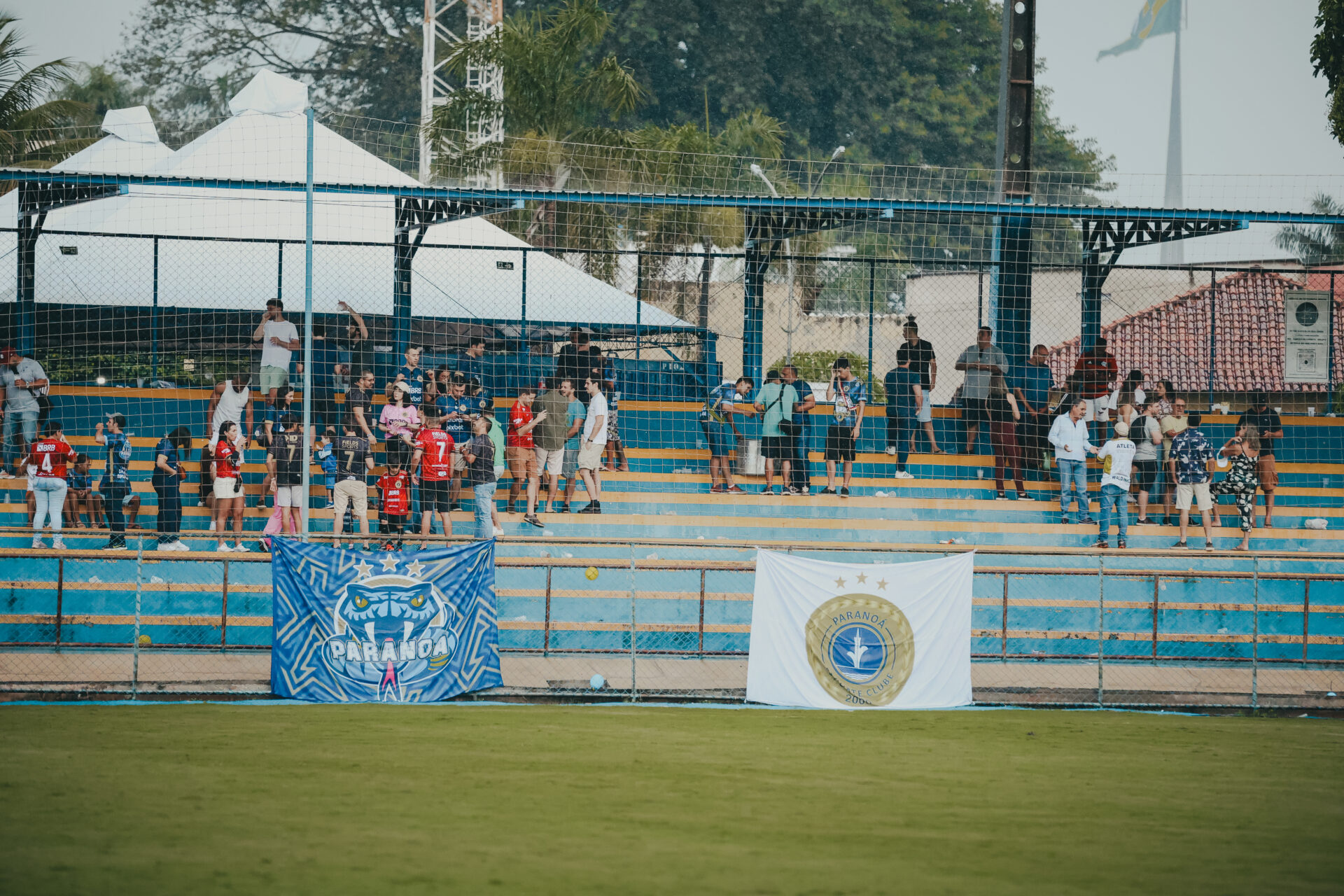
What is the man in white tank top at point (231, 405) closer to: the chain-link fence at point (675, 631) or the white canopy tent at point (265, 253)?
the white canopy tent at point (265, 253)

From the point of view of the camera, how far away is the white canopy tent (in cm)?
2023

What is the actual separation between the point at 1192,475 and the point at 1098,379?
6.96 feet

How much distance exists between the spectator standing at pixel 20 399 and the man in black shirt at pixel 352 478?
12.8ft

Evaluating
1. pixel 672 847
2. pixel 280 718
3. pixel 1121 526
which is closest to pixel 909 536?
pixel 1121 526

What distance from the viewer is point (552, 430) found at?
1717 cm

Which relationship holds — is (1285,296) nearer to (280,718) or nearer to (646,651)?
(646,651)

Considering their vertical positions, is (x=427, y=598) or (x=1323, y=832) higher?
(x=427, y=598)

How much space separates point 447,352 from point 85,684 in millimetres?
11586

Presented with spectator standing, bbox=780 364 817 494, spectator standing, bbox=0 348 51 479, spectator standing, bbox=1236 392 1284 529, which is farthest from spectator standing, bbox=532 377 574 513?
spectator standing, bbox=1236 392 1284 529

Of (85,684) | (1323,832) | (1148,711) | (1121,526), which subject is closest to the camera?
(1323,832)

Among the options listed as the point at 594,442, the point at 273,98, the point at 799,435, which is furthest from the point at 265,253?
the point at 799,435

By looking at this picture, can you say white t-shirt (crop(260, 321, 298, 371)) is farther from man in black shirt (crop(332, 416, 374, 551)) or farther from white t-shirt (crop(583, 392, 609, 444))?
white t-shirt (crop(583, 392, 609, 444))

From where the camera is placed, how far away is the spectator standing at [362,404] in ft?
53.8

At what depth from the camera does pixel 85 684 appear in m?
11.3
